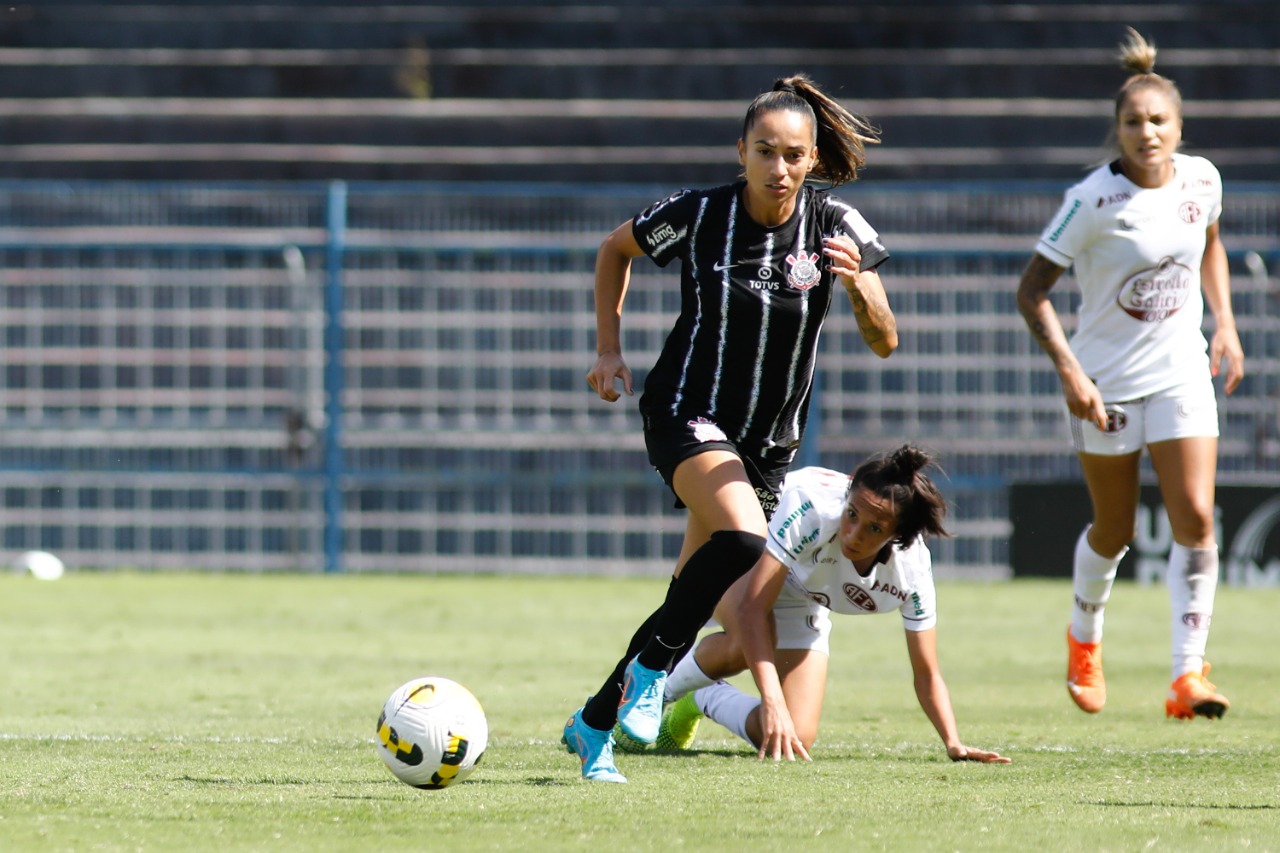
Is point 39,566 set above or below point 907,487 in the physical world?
below

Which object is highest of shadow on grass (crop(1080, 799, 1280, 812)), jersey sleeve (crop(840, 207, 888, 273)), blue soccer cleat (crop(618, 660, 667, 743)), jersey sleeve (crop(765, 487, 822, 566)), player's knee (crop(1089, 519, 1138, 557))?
jersey sleeve (crop(840, 207, 888, 273))

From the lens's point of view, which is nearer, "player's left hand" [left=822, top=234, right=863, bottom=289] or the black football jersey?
"player's left hand" [left=822, top=234, right=863, bottom=289]

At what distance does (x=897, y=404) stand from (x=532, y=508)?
2741 millimetres

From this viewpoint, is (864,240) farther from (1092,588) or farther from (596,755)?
(1092,588)

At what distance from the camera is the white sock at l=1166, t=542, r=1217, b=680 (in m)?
5.84

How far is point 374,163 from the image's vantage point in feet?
51.3

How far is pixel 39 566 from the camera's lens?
13.1 m

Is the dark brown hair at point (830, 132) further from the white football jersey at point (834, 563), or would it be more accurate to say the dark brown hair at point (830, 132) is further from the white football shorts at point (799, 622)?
the white football shorts at point (799, 622)

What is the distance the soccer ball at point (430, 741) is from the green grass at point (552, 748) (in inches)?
2.1

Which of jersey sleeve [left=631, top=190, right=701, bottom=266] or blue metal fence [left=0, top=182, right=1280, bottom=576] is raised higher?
jersey sleeve [left=631, top=190, right=701, bottom=266]

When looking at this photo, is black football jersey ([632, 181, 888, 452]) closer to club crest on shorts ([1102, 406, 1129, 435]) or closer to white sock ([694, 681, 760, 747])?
white sock ([694, 681, 760, 747])

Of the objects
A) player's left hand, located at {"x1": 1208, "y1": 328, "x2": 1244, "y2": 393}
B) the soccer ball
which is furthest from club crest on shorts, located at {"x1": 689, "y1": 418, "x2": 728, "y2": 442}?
player's left hand, located at {"x1": 1208, "y1": 328, "x2": 1244, "y2": 393}

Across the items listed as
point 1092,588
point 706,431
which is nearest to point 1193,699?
point 1092,588

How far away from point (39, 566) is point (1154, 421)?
9273mm
